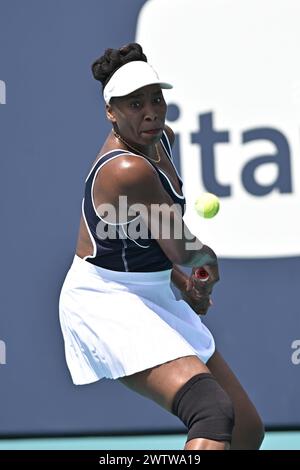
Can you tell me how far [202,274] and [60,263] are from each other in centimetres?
138

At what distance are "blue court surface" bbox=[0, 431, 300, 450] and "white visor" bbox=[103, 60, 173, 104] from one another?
1.84 m

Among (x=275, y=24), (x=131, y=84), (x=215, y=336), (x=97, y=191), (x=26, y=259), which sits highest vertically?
(x=275, y=24)

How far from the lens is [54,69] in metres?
4.92

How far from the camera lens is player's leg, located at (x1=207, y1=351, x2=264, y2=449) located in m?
3.70

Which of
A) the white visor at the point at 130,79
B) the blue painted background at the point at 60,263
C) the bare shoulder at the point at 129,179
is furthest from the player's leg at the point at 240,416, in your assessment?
the blue painted background at the point at 60,263

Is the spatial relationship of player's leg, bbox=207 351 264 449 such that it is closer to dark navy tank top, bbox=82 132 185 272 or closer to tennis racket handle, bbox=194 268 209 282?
tennis racket handle, bbox=194 268 209 282

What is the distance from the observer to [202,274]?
3.69 metres

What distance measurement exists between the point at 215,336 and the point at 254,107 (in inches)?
40.3

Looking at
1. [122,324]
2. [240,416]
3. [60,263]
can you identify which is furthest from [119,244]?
[60,263]

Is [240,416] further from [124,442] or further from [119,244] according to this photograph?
[124,442]

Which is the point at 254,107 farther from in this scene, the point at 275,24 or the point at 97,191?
the point at 97,191

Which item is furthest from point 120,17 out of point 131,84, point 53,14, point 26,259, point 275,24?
point 131,84

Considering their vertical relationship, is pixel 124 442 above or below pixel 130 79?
below

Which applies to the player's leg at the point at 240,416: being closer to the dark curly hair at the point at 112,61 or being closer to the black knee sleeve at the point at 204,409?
the black knee sleeve at the point at 204,409
